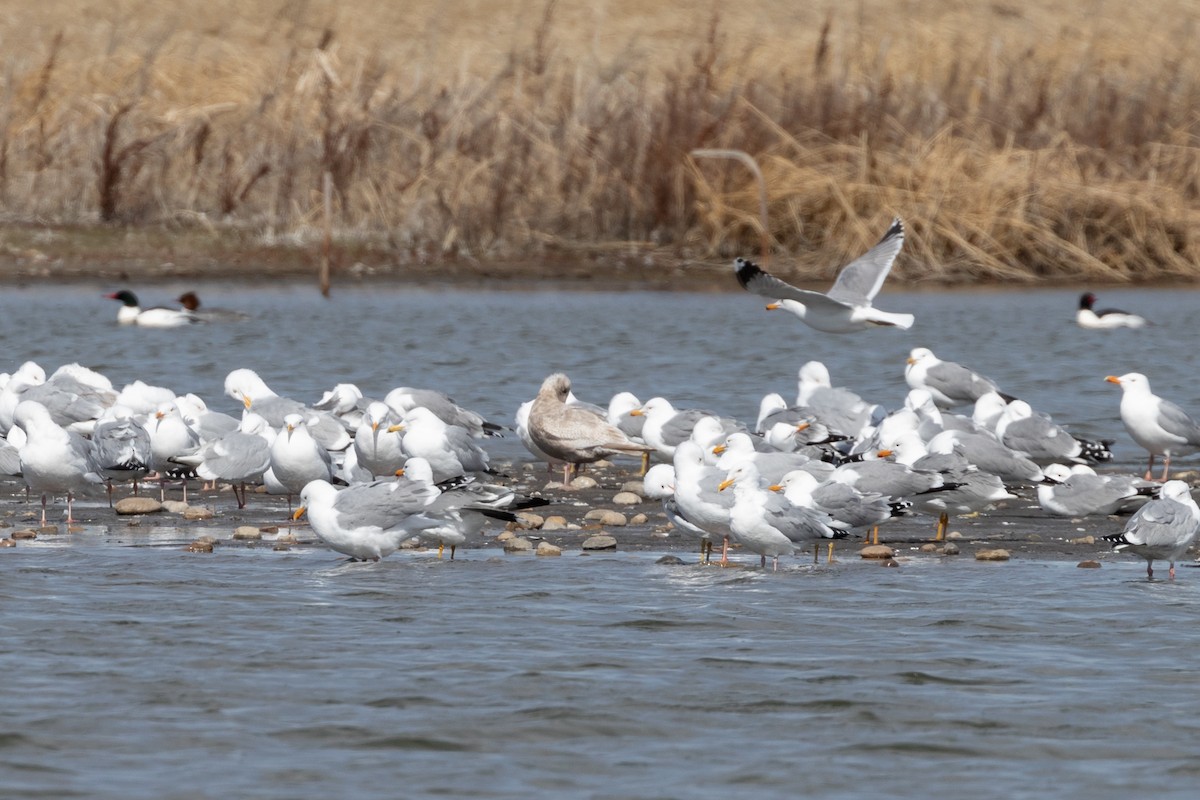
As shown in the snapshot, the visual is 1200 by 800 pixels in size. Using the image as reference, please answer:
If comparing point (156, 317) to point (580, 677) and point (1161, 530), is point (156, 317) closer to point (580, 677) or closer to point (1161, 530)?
point (1161, 530)

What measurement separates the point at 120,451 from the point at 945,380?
6.61m

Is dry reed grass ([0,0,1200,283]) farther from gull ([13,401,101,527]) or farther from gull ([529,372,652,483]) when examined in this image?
gull ([13,401,101,527])

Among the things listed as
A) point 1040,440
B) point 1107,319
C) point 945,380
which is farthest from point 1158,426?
point 1107,319

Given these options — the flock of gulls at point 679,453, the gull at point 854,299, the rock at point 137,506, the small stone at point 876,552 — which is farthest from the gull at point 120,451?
the gull at point 854,299

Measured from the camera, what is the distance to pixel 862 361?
871 inches

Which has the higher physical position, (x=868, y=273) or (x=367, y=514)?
(x=868, y=273)

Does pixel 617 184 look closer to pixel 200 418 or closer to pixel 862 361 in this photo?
pixel 862 361

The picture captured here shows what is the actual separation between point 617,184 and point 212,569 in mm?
18841

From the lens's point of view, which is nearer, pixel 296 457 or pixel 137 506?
pixel 296 457

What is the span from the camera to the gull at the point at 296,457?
11.0 m

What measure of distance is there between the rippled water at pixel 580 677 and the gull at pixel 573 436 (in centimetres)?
270

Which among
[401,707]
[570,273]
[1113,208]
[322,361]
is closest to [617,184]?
[570,273]

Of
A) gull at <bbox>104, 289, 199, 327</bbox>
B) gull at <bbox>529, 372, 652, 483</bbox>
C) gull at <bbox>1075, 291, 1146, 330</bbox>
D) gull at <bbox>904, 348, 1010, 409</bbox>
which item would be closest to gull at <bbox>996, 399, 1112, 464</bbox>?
gull at <bbox>904, 348, 1010, 409</bbox>

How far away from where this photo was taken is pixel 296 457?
1100 cm
